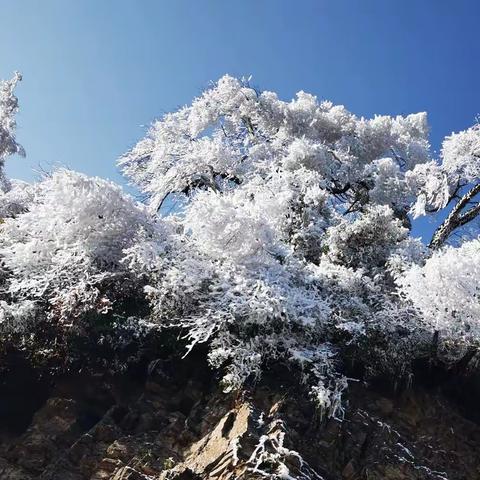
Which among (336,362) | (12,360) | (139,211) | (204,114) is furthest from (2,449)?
(204,114)

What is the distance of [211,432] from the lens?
9492mm

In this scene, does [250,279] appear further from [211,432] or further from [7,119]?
[7,119]

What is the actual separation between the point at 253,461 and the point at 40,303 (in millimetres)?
5651

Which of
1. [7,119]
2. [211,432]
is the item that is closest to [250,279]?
[211,432]

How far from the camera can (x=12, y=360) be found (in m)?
10.7

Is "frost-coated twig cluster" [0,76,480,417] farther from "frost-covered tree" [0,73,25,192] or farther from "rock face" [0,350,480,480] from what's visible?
"frost-covered tree" [0,73,25,192]

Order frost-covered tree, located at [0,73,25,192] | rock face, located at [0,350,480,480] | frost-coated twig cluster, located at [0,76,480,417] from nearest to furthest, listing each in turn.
Answer: rock face, located at [0,350,480,480] < frost-coated twig cluster, located at [0,76,480,417] < frost-covered tree, located at [0,73,25,192]

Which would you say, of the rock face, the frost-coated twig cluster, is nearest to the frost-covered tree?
the frost-coated twig cluster

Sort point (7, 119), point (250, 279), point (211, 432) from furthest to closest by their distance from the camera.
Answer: point (7, 119) < point (250, 279) < point (211, 432)

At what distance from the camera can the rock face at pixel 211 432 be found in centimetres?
880

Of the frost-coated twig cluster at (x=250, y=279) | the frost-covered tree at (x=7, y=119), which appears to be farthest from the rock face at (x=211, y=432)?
the frost-covered tree at (x=7, y=119)

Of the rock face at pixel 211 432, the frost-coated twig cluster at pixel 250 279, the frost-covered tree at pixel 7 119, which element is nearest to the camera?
the rock face at pixel 211 432

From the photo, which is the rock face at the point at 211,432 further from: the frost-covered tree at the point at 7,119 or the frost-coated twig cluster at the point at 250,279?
the frost-covered tree at the point at 7,119

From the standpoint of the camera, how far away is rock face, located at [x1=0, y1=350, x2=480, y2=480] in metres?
8.80
